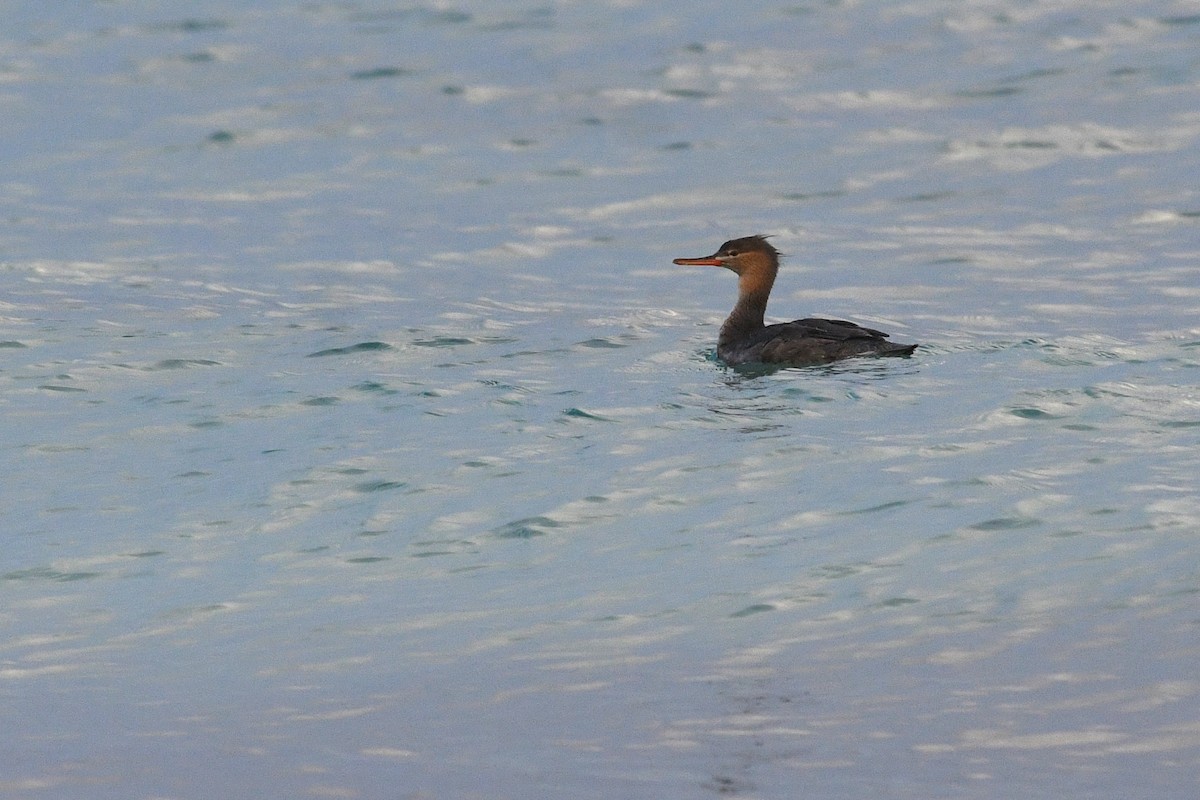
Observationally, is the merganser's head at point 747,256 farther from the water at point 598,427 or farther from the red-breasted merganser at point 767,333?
the water at point 598,427

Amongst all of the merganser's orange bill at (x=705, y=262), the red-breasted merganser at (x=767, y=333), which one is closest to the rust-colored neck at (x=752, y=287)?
the red-breasted merganser at (x=767, y=333)

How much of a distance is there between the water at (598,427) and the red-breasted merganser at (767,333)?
305 millimetres

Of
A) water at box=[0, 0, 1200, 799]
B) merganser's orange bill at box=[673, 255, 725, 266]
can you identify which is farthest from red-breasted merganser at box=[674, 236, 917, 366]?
water at box=[0, 0, 1200, 799]

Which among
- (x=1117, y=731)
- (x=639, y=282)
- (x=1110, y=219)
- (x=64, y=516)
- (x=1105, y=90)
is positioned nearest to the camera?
(x=1117, y=731)

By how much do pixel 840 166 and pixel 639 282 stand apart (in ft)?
14.7

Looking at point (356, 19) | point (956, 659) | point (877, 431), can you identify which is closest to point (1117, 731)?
point (956, 659)

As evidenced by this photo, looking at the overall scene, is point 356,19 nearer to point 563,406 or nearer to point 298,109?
point 298,109

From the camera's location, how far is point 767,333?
13562 mm

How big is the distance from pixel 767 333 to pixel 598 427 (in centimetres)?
257

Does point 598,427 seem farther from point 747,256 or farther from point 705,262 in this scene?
point 747,256

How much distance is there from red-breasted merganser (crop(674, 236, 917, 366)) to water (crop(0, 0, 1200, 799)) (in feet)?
1.00

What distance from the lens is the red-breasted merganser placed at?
13.0 meters

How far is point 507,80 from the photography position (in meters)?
24.1

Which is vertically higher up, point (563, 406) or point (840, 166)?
point (840, 166)
